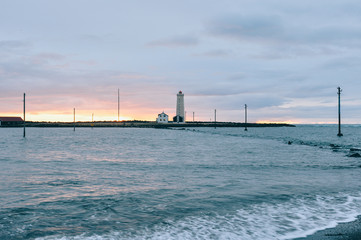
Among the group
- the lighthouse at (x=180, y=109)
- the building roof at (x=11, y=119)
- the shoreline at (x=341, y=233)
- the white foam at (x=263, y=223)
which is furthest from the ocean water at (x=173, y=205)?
the building roof at (x=11, y=119)

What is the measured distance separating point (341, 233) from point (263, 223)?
196 centimetres

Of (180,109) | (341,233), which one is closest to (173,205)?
(341,233)

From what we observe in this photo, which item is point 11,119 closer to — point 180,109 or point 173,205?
point 180,109

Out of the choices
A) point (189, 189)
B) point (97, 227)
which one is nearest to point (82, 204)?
point (97, 227)

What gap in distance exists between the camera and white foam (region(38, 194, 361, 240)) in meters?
7.56

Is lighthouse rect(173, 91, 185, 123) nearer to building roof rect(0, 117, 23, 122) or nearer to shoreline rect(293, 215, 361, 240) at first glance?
building roof rect(0, 117, 23, 122)

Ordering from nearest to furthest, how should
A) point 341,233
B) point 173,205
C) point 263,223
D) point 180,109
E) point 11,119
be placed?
point 341,233
point 263,223
point 173,205
point 11,119
point 180,109

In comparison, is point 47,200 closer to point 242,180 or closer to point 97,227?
point 97,227

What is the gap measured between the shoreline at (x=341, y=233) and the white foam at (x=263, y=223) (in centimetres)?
23

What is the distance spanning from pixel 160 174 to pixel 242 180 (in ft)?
15.2

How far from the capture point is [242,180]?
604 inches

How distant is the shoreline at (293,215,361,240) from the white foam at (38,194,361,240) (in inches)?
9.0

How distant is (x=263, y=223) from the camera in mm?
8625

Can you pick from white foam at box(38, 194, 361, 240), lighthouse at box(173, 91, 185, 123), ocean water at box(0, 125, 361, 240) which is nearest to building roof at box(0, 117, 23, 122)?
lighthouse at box(173, 91, 185, 123)
